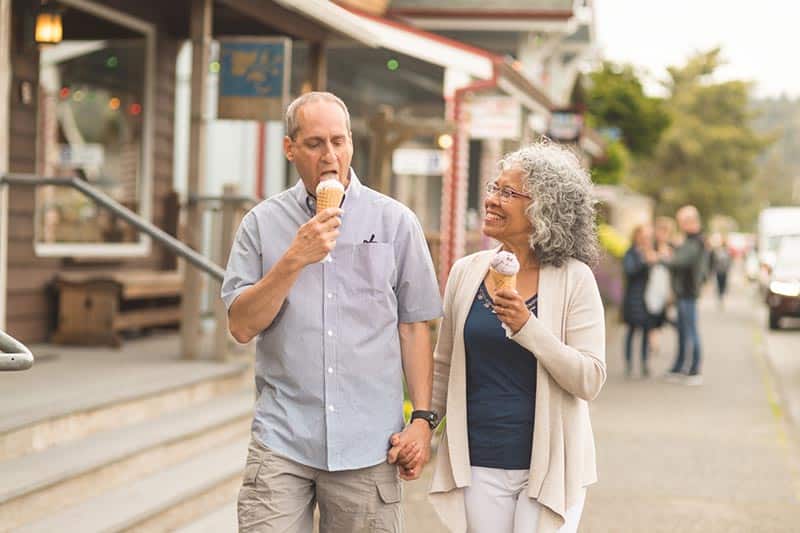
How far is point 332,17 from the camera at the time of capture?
9.09 metres

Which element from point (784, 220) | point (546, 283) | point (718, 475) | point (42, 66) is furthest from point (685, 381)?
point (784, 220)

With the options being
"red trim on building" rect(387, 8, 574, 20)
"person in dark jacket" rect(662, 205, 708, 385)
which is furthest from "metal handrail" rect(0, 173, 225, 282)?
"red trim on building" rect(387, 8, 574, 20)

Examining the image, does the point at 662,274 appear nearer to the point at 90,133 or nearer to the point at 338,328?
the point at 90,133

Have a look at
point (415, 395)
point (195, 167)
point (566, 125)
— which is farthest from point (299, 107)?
point (566, 125)

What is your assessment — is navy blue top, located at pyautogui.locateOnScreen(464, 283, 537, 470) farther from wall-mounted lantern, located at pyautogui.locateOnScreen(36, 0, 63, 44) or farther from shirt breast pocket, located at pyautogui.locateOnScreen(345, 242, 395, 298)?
wall-mounted lantern, located at pyautogui.locateOnScreen(36, 0, 63, 44)

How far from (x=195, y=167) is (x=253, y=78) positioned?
992mm

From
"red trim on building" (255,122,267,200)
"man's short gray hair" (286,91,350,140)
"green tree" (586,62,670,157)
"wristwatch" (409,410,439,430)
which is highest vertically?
"green tree" (586,62,670,157)

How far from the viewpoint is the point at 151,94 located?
11578 mm

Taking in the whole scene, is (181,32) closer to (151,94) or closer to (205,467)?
(151,94)

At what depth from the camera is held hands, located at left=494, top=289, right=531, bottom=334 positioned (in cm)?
359

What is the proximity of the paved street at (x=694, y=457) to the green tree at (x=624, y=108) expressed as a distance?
1691 centimetres

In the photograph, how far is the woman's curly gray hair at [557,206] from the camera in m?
3.79

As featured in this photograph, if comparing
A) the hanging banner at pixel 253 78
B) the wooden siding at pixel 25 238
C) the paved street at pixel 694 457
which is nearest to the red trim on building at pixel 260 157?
the paved street at pixel 694 457

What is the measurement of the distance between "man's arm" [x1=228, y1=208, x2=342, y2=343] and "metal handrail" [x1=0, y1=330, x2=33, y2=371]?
1.20 meters
